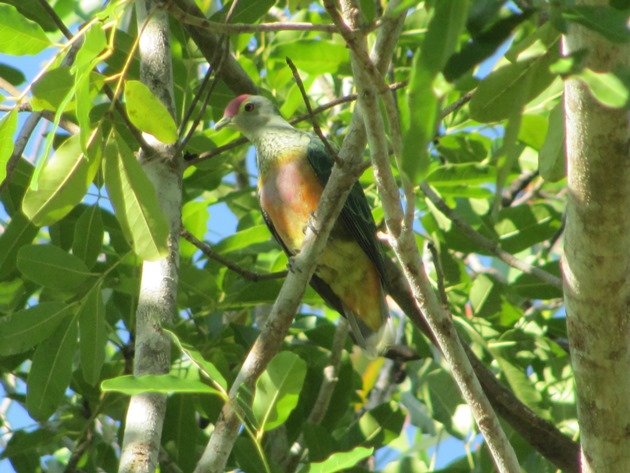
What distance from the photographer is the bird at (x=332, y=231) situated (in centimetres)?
429

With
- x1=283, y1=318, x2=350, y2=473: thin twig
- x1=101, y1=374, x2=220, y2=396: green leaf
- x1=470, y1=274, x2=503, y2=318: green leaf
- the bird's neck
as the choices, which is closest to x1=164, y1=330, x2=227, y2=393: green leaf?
x1=101, y1=374, x2=220, y2=396: green leaf

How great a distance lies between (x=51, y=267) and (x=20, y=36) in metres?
0.91

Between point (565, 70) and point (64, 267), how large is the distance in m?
2.20

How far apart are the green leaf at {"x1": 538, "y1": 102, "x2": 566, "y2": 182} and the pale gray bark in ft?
2.95

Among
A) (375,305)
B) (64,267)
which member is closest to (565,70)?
(64,267)

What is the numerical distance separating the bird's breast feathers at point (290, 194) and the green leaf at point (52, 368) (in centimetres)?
126

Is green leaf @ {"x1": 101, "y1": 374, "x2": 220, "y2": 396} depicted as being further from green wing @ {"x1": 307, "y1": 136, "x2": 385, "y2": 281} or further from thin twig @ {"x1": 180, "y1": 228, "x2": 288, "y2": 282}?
green wing @ {"x1": 307, "y1": 136, "x2": 385, "y2": 281}

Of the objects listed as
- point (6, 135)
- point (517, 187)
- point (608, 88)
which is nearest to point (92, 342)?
point (6, 135)

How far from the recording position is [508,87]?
5.24 ft

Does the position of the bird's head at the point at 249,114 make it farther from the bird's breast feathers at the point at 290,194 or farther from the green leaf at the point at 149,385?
the green leaf at the point at 149,385

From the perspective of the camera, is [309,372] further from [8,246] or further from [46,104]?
[46,104]

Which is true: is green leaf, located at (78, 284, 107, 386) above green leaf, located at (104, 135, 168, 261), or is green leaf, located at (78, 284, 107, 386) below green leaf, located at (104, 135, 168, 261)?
below

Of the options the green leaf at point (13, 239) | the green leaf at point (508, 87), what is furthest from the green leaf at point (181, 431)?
the green leaf at point (508, 87)

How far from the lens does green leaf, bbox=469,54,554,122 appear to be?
1.51 m
